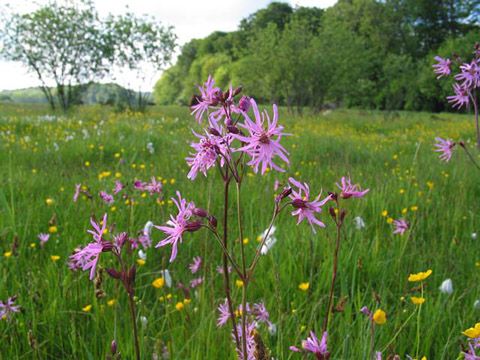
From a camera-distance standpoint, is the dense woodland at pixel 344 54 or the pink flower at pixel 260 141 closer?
the pink flower at pixel 260 141

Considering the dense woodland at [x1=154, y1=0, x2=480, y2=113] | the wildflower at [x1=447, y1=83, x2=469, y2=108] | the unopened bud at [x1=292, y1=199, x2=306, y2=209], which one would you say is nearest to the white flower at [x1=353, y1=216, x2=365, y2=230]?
the wildflower at [x1=447, y1=83, x2=469, y2=108]

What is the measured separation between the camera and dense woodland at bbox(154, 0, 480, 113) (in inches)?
632

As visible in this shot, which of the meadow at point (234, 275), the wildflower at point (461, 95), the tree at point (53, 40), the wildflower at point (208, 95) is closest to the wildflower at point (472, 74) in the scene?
the wildflower at point (461, 95)

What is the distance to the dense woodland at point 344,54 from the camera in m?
16.1

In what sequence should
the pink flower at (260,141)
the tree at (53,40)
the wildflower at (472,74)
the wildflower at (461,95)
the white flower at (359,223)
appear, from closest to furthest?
the pink flower at (260,141)
the wildflower at (472,74)
the wildflower at (461,95)
the white flower at (359,223)
the tree at (53,40)

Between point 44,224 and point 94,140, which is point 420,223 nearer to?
point 44,224

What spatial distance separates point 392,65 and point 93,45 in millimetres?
15982

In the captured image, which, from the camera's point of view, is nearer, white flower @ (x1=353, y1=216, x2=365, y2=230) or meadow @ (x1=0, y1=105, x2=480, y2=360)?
meadow @ (x1=0, y1=105, x2=480, y2=360)

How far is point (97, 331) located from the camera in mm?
1410

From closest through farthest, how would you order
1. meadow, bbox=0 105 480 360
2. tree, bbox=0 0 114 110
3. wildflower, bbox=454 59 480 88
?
meadow, bbox=0 105 480 360 < wildflower, bbox=454 59 480 88 < tree, bbox=0 0 114 110

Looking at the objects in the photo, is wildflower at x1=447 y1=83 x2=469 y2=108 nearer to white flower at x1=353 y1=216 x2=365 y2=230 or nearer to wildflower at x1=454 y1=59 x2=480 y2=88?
wildflower at x1=454 y1=59 x2=480 y2=88

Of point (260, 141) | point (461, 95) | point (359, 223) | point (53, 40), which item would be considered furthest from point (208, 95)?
point (53, 40)

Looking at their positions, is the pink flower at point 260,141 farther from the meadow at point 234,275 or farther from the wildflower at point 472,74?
the wildflower at point 472,74

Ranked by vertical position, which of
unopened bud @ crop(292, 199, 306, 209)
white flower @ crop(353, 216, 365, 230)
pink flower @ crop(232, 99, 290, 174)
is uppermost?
pink flower @ crop(232, 99, 290, 174)
